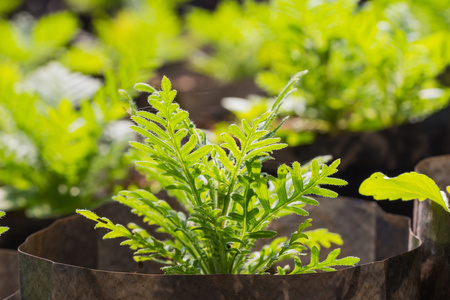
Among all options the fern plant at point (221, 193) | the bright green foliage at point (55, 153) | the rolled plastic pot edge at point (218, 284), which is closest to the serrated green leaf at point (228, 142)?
the fern plant at point (221, 193)

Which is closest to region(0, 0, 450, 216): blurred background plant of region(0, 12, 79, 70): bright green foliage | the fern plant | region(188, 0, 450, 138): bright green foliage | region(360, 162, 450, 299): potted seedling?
region(188, 0, 450, 138): bright green foliage

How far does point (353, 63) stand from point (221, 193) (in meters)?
0.80

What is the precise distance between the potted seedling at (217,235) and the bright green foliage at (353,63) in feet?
2.11

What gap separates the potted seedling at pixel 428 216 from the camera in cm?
63

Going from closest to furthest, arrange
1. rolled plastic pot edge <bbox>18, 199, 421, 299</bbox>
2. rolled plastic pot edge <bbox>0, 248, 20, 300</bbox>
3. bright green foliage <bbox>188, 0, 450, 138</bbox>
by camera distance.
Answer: rolled plastic pot edge <bbox>18, 199, 421, 299</bbox> → rolled plastic pot edge <bbox>0, 248, 20, 300</bbox> → bright green foliage <bbox>188, 0, 450, 138</bbox>

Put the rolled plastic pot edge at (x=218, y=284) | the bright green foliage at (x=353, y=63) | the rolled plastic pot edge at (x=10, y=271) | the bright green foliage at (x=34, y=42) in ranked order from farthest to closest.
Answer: the bright green foliage at (x=34, y=42) < the bright green foliage at (x=353, y=63) < the rolled plastic pot edge at (x=10, y=271) < the rolled plastic pot edge at (x=218, y=284)

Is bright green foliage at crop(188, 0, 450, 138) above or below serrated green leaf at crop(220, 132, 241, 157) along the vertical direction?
Answer: above

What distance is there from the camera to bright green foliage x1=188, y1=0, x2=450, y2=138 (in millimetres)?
1238

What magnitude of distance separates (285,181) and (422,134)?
2.18 ft

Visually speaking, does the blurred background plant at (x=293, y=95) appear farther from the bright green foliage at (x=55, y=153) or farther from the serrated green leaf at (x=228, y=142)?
the serrated green leaf at (x=228, y=142)

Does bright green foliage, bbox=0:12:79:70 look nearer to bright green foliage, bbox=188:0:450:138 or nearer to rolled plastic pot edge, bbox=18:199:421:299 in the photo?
bright green foliage, bbox=188:0:450:138

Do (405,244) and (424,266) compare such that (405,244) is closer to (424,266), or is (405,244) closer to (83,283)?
(424,266)

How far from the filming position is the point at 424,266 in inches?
26.5

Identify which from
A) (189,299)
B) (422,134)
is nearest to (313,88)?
(422,134)
